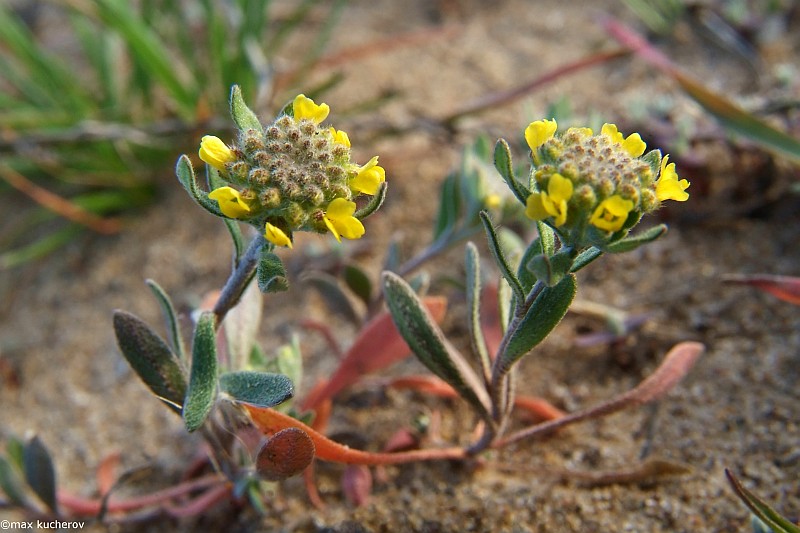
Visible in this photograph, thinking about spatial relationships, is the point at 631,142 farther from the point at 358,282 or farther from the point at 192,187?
the point at 358,282

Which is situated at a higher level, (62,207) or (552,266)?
(552,266)

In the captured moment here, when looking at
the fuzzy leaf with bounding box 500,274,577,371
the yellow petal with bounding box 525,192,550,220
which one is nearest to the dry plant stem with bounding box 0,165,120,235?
the fuzzy leaf with bounding box 500,274,577,371

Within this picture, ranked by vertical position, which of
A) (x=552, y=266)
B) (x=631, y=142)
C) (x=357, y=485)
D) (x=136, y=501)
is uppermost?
(x=631, y=142)

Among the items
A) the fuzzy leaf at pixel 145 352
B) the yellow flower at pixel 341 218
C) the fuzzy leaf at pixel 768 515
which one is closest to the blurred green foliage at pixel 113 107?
the fuzzy leaf at pixel 145 352

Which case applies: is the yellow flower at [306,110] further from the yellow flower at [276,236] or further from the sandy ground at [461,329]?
the sandy ground at [461,329]

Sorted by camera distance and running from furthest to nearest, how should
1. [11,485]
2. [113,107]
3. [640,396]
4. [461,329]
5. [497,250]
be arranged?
[113,107] < [461,329] < [11,485] < [640,396] < [497,250]

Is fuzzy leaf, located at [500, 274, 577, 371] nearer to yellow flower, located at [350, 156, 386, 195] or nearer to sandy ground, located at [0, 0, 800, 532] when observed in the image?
yellow flower, located at [350, 156, 386, 195]

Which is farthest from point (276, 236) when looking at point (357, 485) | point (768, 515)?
point (768, 515)
